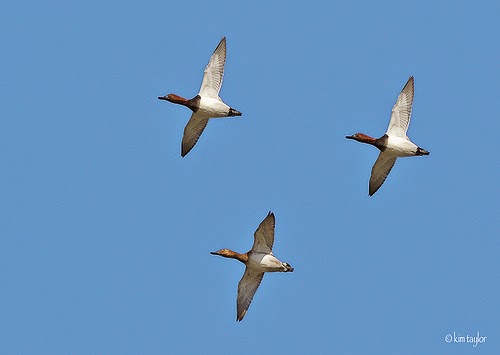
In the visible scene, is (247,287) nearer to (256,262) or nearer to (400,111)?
(256,262)

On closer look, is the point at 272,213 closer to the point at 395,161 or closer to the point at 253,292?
the point at 253,292

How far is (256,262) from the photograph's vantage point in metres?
41.6

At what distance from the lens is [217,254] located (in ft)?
140

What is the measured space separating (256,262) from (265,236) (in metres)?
1.07

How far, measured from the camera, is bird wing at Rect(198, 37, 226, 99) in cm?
4534

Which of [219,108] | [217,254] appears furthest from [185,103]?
[217,254]

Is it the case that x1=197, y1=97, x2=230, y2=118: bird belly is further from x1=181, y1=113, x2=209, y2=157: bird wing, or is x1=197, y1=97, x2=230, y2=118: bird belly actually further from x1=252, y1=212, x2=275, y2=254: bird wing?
x1=252, y1=212, x2=275, y2=254: bird wing

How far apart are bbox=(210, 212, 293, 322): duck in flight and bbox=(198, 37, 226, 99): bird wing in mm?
6198

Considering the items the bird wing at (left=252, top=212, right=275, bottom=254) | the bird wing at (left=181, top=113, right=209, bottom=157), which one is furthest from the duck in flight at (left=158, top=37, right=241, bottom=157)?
the bird wing at (left=252, top=212, right=275, bottom=254)

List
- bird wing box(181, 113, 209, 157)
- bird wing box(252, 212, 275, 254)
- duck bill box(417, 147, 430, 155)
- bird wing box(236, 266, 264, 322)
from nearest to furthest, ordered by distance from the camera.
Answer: bird wing box(252, 212, 275, 254)
bird wing box(236, 266, 264, 322)
duck bill box(417, 147, 430, 155)
bird wing box(181, 113, 209, 157)

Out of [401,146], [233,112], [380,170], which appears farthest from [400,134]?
[233,112]

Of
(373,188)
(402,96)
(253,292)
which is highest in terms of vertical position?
(402,96)

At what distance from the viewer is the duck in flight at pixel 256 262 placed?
4084cm

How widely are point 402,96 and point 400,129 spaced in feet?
3.84
